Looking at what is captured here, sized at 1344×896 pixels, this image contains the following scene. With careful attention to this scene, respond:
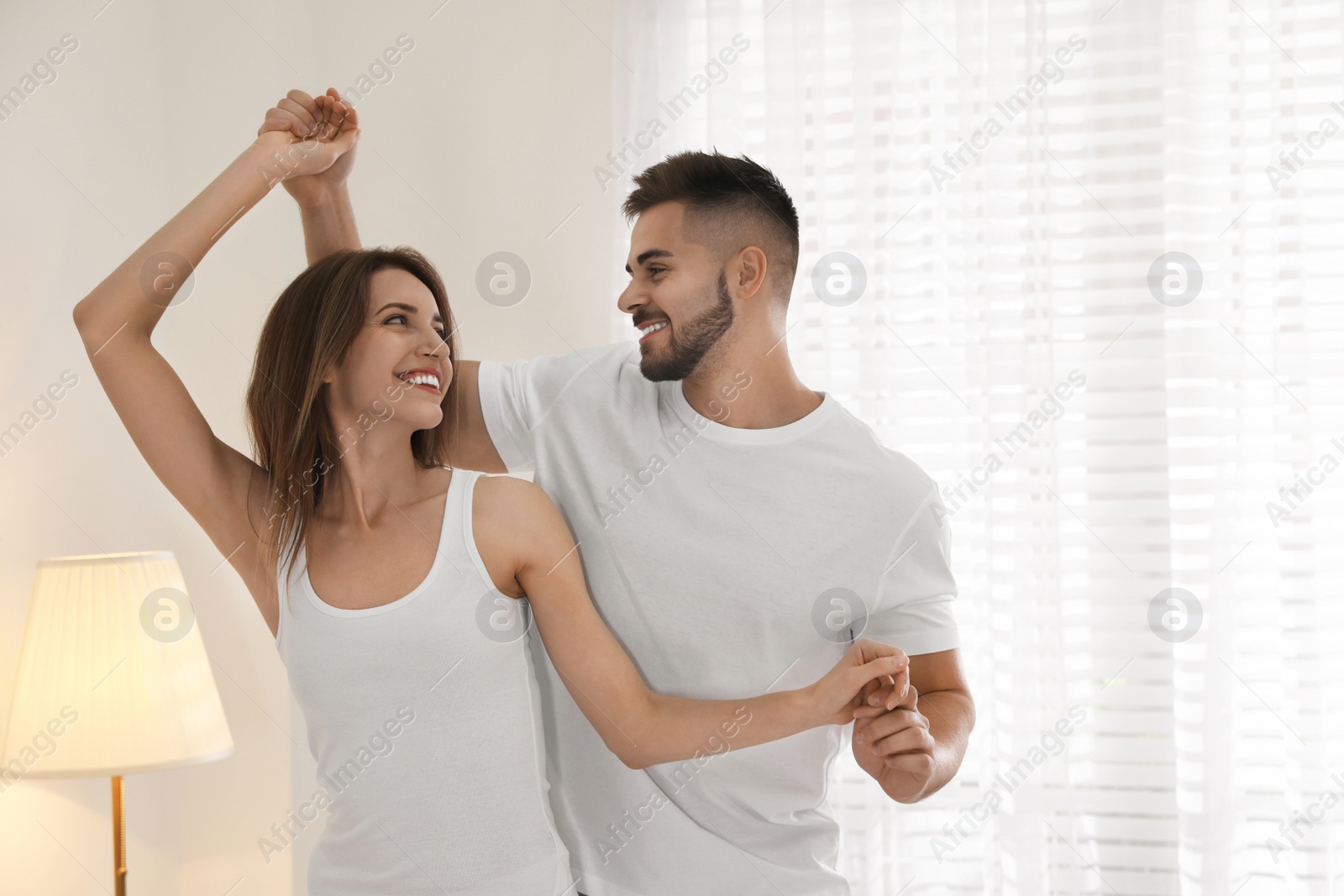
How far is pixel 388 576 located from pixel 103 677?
65 cm

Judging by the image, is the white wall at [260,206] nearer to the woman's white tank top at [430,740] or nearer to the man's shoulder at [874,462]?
the man's shoulder at [874,462]

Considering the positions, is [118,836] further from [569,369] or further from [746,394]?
[746,394]

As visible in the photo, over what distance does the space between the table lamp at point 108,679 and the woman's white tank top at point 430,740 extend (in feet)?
1.79

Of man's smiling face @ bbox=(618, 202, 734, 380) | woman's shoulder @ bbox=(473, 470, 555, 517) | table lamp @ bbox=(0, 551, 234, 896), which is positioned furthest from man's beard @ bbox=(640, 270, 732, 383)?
table lamp @ bbox=(0, 551, 234, 896)

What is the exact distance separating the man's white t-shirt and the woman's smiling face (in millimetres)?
211

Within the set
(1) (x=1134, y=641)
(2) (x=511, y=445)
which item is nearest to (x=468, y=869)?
(2) (x=511, y=445)

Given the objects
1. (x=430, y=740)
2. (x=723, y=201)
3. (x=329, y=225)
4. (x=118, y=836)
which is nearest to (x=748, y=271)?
(x=723, y=201)

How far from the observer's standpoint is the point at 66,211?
1.63 meters

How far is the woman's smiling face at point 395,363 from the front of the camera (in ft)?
3.59

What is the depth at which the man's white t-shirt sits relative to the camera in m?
1.20

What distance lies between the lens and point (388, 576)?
3.54ft

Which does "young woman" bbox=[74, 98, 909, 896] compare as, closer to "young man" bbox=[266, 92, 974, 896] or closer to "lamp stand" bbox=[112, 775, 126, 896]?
"young man" bbox=[266, 92, 974, 896]

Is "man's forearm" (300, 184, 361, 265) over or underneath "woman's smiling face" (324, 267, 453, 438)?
over

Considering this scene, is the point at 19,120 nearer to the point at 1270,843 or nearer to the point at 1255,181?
the point at 1255,181
